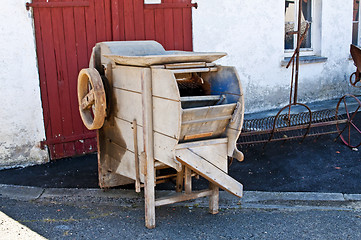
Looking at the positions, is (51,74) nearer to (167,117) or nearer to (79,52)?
(79,52)

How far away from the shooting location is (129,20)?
612 cm

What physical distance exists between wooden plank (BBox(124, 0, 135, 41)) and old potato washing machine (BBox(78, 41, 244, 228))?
1.78m

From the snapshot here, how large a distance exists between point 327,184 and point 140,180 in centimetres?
237

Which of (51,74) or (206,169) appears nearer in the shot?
(206,169)

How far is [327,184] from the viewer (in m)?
5.02

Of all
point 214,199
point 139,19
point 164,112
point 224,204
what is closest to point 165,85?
point 164,112

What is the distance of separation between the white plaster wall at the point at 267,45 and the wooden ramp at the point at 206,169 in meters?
3.45

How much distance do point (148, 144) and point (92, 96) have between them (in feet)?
2.55

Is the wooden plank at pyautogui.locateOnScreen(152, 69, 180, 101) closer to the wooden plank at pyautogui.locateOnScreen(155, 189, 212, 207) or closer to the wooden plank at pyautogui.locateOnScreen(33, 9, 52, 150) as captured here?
the wooden plank at pyautogui.locateOnScreen(155, 189, 212, 207)

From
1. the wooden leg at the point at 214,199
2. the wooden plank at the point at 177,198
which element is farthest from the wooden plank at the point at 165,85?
the wooden leg at the point at 214,199

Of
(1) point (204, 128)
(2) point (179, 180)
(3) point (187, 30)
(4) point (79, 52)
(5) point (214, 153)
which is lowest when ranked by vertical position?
(2) point (179, 180)

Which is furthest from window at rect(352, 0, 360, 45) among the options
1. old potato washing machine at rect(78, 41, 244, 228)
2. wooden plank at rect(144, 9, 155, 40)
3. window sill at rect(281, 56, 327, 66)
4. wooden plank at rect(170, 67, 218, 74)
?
wooden plank at rect(170, 67, 218, 74)

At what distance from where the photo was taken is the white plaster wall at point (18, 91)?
5355 mm

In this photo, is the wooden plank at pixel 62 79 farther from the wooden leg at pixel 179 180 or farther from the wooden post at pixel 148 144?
the wooden post at pixel 148 144
